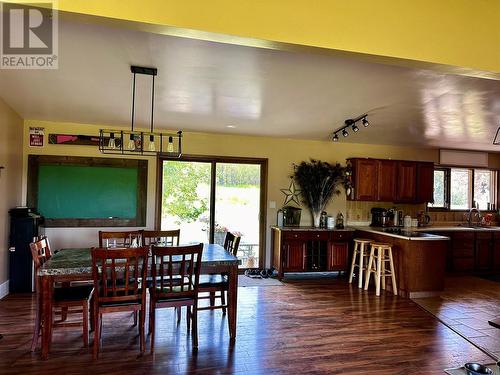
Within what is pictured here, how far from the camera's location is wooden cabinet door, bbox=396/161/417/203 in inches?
243

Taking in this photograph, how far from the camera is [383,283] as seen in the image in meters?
4.95

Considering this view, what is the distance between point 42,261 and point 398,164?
576cm

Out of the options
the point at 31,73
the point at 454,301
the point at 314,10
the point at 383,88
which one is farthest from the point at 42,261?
the point at 454,301

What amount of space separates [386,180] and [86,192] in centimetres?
514

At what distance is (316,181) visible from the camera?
5859mm

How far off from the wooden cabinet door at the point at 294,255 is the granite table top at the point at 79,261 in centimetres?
191

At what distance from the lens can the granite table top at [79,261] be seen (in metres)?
2.76

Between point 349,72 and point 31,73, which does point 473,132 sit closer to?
point 349,72

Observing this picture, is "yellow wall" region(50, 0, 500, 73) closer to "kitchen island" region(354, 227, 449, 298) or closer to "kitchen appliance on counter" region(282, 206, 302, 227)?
"kitchen island" region(354, 227, 449, 298)

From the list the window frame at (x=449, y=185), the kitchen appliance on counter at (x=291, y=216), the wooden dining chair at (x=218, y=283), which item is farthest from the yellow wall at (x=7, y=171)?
the window frame at (x=449, y=185)

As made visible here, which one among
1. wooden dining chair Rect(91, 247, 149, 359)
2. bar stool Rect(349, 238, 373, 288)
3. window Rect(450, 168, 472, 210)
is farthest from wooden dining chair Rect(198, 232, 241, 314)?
window Rect(450, 168, 472, 210)

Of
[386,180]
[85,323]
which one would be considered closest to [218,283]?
[85,323]

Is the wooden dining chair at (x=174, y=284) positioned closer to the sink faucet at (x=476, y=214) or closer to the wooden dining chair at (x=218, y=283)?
the wooden dining chair at (x=218, y=283)

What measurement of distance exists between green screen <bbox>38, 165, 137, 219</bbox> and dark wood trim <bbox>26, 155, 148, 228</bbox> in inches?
2.0
